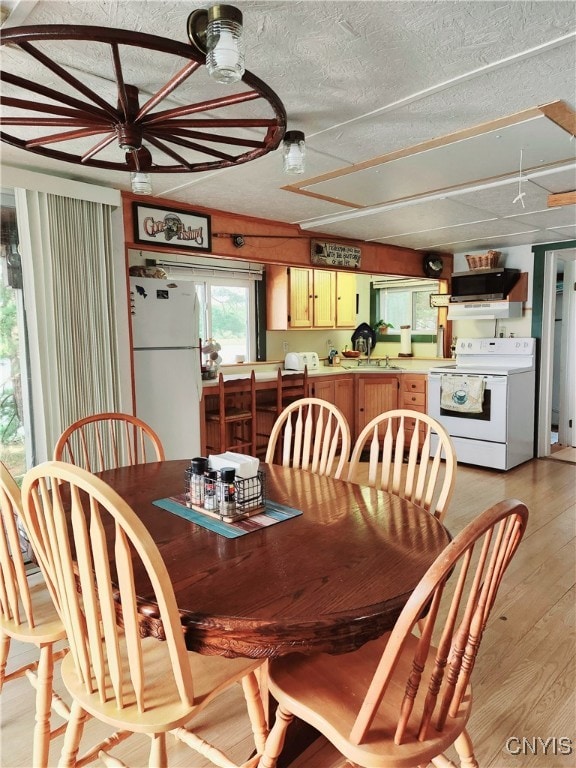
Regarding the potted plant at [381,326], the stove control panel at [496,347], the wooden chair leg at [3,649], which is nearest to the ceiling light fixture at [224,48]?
the wooden chair leg at [3,649]

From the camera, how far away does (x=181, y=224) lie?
3400 millimetres

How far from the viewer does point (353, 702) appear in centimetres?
119

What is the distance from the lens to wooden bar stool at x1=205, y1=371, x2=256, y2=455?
4.19 meters

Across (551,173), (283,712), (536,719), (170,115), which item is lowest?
(536,719)

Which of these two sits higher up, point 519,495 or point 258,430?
point 258,430

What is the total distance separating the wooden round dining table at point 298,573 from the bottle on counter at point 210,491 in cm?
11

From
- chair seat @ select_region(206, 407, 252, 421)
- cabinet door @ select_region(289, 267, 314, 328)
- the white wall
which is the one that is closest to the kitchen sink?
cabinet door @ select_region(289, 267, 314, 328)

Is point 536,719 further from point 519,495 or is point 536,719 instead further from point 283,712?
point 519,495

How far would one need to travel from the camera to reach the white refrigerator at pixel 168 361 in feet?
11.0

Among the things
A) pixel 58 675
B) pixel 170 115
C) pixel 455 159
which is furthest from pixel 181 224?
pixel 58 675

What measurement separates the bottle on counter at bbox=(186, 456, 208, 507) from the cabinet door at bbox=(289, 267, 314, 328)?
362 cm

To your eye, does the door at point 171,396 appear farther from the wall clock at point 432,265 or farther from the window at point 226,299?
the wall clock at point 432,265

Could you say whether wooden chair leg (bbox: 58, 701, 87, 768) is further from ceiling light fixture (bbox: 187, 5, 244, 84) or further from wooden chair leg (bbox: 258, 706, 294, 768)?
ceiling light fixture (bbox: 187, 5, 244, 84)

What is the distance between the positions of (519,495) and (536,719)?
8.18 feet
